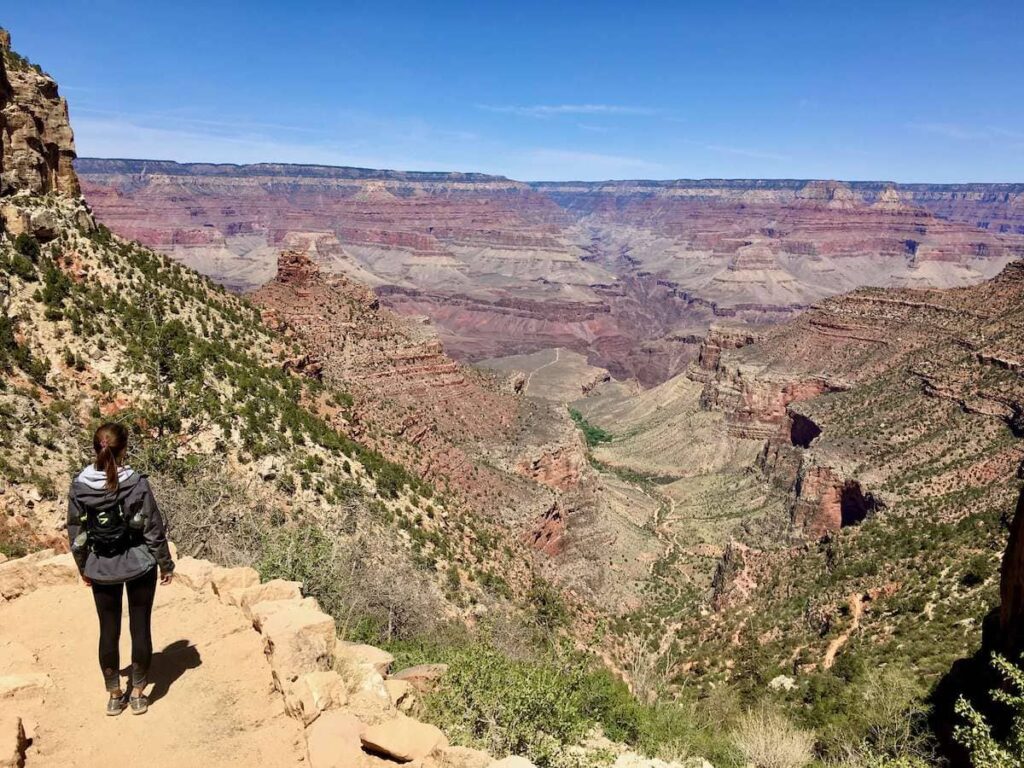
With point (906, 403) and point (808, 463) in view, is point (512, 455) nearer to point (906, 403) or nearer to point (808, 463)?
point (808, 463)

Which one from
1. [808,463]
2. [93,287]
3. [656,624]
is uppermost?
[93,287]

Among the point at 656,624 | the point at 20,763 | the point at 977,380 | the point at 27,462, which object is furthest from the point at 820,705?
the point at 977,380

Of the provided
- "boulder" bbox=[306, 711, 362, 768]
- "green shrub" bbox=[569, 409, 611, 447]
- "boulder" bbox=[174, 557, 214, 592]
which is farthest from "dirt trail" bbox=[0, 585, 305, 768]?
"green shrub" bbox=[569, 409, 611, 447]

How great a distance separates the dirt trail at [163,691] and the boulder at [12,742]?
298 mm

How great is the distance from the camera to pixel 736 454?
84.8 m

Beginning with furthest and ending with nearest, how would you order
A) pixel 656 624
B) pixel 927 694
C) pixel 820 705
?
1. pixel 656 624
2. pixel 820 705
3. pixel 927 694

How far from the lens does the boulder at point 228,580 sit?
1216 centimetres

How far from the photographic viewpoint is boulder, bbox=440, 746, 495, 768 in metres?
8.02

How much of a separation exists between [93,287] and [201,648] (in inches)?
810

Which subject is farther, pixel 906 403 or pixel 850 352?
pixel 850 352

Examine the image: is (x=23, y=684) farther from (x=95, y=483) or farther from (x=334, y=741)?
(x=334, y=741)

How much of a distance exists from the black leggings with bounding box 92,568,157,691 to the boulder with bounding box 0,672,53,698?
2.86ft

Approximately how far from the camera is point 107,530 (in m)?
8.50

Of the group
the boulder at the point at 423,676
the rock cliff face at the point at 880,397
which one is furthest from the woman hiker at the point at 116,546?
the rock cliff face at the point at 880,397
